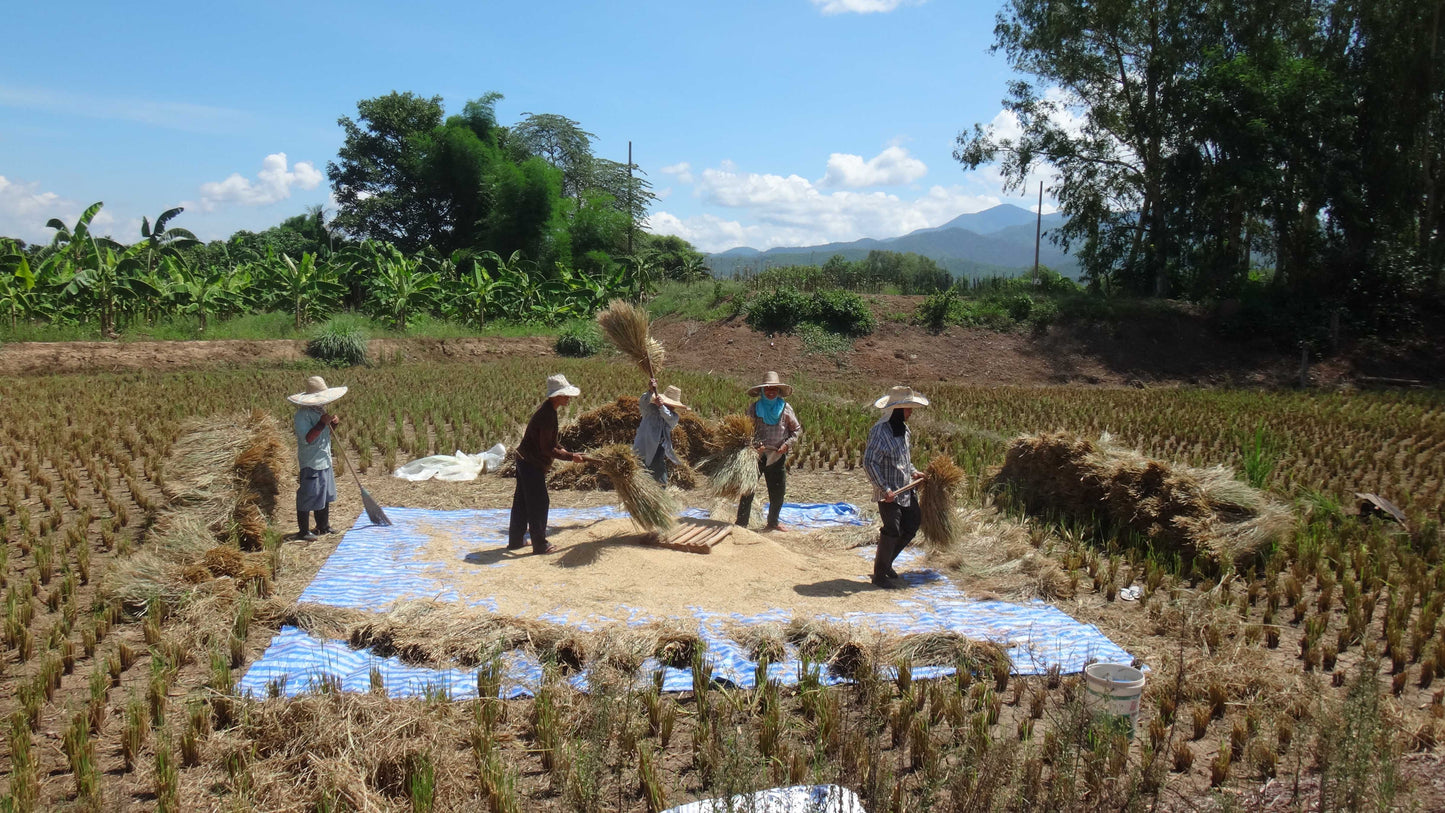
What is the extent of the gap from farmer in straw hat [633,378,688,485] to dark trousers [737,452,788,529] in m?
0.67

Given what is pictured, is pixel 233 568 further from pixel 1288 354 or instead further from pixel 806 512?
pixel 1288 354

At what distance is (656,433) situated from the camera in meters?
7.58

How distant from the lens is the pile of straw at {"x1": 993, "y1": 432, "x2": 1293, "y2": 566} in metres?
6.17

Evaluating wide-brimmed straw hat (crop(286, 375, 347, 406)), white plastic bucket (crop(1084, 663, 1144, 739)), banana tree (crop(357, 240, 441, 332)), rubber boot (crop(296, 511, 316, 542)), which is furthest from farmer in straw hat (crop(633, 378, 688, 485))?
banana tree (crop(357, 240, 441, 332))

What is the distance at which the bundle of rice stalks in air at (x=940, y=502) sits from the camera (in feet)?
19.7

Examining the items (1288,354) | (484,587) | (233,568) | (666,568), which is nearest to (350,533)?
(233,568)

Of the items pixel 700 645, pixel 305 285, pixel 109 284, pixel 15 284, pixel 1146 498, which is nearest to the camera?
pixel 700 645

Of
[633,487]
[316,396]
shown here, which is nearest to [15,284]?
[316,396]

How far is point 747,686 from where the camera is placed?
14.0 ft

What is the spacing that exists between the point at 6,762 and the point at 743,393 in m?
12.5

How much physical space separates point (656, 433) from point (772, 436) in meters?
0.97

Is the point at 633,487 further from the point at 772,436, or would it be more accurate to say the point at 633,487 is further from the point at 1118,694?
the point at 1118,694

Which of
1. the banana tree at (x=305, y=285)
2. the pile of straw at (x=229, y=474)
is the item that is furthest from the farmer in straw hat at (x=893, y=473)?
the banana tree at (x=305, y=285)

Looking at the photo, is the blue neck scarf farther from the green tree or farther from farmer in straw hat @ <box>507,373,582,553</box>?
the green tree
